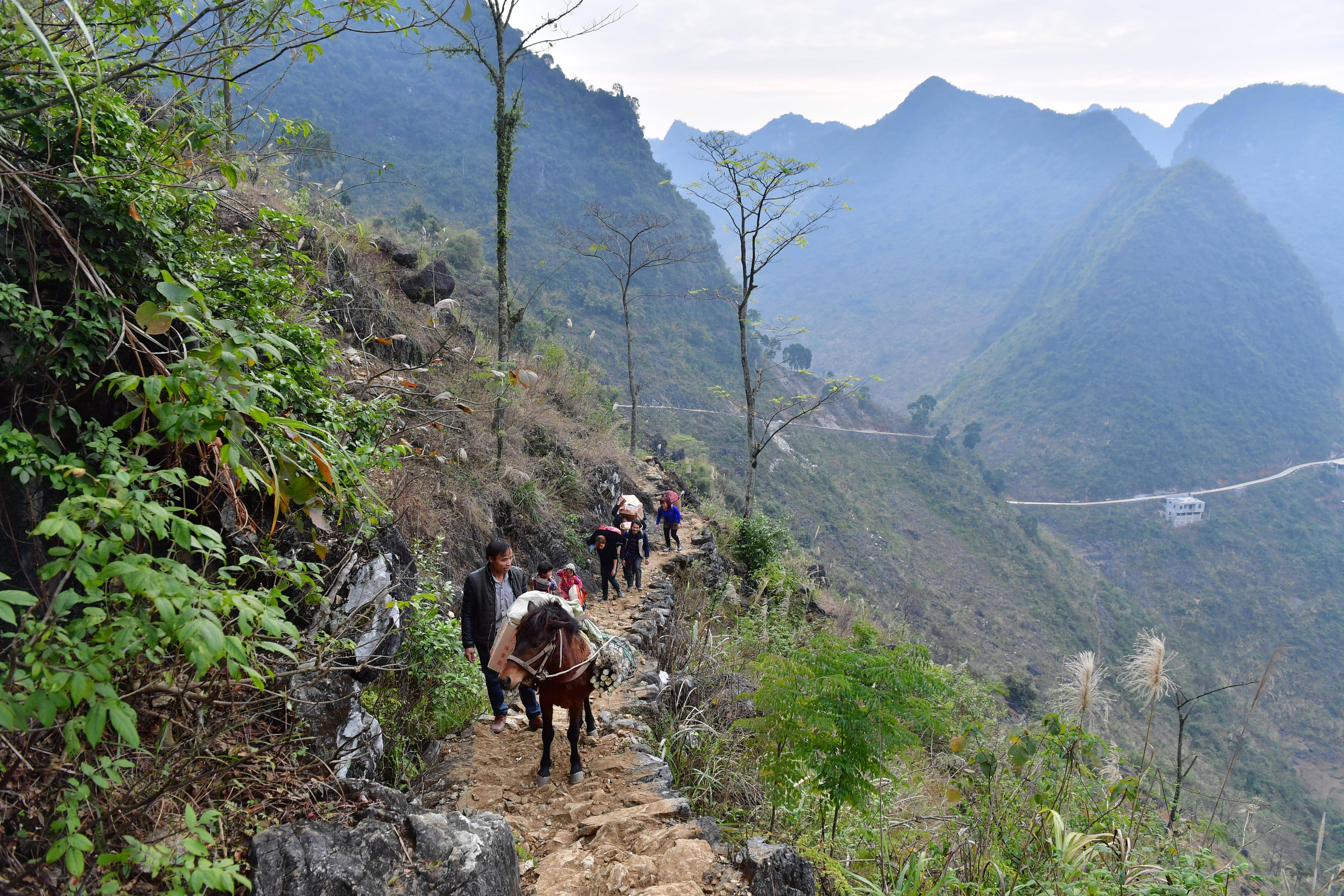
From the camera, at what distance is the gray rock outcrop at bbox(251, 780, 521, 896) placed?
2.22 meters

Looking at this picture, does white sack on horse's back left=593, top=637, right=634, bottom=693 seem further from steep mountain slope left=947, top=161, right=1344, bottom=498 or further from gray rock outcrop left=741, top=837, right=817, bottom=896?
steep mountain slope left=947, top=161, right=1344, bottom=498

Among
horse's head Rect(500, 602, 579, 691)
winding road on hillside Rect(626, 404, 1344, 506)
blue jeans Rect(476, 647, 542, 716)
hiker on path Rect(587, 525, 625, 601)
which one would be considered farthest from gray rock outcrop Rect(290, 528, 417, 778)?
winding road on hillside Rect(626, 404, 1344, 506)

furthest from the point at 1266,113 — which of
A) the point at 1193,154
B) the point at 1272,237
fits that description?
the point at 1272,237

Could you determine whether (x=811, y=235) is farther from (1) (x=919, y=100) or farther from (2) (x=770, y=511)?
(2) (x=770, y=511)

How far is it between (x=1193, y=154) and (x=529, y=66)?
6745 inches

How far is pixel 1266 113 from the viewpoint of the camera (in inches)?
5807

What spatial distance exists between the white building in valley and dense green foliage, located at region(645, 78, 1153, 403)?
43074 millimetres

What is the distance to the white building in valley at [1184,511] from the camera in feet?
182

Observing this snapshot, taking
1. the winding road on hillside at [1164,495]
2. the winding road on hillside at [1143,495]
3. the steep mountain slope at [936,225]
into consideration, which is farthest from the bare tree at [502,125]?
the steep mountain slope at [936,225]

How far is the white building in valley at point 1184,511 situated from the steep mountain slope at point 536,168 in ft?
138

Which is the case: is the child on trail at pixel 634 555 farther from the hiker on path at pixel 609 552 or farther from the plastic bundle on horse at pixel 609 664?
the plastic bundle on horse at pixel 609 664

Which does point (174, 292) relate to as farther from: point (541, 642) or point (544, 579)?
point (544, 579)

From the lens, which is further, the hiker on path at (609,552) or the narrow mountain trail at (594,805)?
the hiker on path at (609,552)

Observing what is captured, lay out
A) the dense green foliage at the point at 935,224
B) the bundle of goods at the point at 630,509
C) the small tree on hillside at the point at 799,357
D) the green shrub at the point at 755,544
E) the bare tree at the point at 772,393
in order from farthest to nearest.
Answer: the dense green foliage at the point at 935,224, the small tree on hillside at the point at 799,357, the green shrub at the point at 755,544, the bare tree at the point at 772,393, the bundle of goods at the point at 630,509
